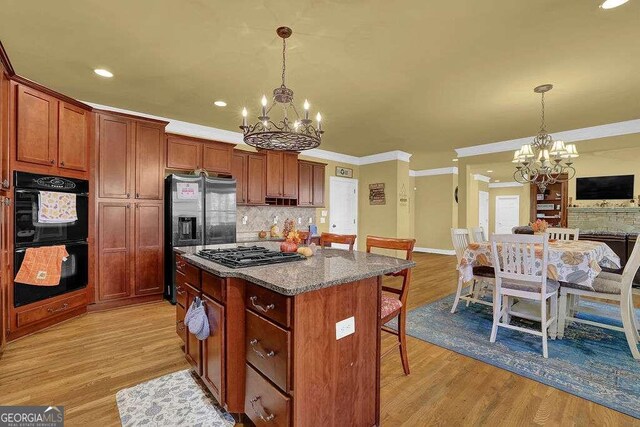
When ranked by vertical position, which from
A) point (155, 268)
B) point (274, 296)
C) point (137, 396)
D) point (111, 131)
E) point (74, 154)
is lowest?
point (137, 396)

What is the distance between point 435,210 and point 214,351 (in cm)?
819

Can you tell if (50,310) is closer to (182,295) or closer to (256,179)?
(182,295)

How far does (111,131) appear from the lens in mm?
3490

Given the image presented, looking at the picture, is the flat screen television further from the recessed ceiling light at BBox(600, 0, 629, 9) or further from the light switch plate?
the light switch plate

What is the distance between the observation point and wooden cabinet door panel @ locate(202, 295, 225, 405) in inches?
64.0

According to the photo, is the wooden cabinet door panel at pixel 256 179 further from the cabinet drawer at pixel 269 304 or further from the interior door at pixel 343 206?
the cabinet drawer at pixel 269 304

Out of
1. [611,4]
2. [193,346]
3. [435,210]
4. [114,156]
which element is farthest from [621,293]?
[435,210]

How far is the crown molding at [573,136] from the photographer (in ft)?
14.6

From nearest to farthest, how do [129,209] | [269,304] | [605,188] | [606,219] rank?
[269,304] → [129,209] → [606,219] → [605,188]

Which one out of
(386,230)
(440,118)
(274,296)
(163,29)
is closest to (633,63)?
(440,118)

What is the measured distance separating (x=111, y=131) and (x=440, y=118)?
14.3 ft

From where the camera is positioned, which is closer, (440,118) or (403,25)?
(403,25)

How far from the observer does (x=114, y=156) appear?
11.5ft

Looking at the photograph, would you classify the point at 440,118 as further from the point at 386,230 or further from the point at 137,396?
the point at 137,396
